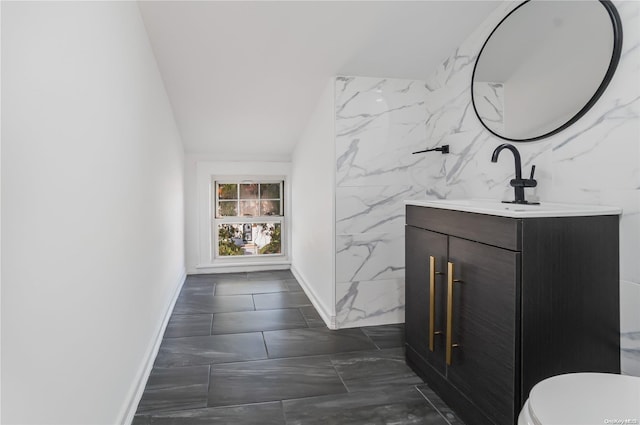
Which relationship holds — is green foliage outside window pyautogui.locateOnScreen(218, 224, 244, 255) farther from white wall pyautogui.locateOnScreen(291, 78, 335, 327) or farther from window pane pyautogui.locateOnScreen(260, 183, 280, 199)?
white wall pyautogui.locateOnScreen(291, 78, 335, 327)

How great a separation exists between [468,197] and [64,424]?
7.40 ft

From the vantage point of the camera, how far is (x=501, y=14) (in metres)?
2.21

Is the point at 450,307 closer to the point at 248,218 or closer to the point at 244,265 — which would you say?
the point at 244,265

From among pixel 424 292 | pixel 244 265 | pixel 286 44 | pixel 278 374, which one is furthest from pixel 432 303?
pixel 244 265

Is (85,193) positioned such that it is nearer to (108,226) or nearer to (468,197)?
(108,226)

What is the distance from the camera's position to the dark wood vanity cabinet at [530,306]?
1.44 meters

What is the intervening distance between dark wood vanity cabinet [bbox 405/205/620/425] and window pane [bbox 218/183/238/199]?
143 inches

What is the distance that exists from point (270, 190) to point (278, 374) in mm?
3080

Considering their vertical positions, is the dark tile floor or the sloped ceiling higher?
the sloped ceiling

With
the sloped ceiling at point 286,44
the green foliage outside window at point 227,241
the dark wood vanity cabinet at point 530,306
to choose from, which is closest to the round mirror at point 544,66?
the sloped ceiling at point 286,44

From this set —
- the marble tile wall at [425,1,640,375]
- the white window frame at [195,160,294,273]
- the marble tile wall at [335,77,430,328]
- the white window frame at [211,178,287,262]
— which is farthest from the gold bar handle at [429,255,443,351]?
the white window frame at [211,178,287,262]

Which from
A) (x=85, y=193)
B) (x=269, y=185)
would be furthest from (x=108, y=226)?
(x=269, y=185)

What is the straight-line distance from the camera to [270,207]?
5.05 meters

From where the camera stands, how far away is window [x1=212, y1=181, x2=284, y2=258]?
493 centimetres
